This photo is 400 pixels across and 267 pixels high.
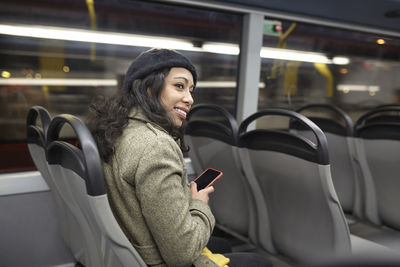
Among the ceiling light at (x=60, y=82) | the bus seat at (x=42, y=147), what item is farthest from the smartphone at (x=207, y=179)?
the ceiling light at (x=60, y=82)

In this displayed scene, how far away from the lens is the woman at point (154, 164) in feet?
3.64

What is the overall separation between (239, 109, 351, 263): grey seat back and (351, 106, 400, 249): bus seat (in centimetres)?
88

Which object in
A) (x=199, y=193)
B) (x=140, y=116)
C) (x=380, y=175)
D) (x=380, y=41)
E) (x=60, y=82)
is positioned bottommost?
(x=380, y=175)

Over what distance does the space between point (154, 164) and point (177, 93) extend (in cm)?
37

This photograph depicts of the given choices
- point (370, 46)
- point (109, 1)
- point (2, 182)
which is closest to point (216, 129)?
point (109, 1)

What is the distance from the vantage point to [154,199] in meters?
1.09

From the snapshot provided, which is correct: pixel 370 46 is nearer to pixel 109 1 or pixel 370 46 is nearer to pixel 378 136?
pixel 378 136

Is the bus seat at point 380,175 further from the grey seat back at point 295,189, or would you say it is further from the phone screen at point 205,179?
the phone screen at point 205,179

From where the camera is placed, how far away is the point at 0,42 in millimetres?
2217

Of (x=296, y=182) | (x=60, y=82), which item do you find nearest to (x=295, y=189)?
(x=296, y=182)

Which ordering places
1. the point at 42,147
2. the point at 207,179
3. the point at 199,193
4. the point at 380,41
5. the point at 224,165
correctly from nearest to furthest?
the point at 199,193
the point at 207,179
the point at 42,147
the point at 224,165
the point at 380,41

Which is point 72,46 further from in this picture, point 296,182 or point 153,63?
point 296,182

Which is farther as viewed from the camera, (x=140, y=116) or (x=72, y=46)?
(x=72, y=46)

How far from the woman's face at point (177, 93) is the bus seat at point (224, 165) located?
0.75m
